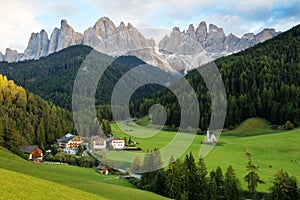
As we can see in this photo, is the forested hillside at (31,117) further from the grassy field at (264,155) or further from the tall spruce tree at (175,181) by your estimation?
the tall spruce tree at (175,181)

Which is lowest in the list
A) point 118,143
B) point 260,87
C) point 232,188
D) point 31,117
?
point 232,188

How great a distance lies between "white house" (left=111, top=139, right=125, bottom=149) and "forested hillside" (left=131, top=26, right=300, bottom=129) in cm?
3969

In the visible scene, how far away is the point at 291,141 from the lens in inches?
2886

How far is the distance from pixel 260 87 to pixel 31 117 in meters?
91.0

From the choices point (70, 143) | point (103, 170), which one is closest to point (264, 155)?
point (103, 170)

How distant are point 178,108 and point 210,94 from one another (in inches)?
638

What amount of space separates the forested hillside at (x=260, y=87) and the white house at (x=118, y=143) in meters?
39.7

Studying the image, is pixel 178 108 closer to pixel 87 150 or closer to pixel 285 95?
pixel 285 95

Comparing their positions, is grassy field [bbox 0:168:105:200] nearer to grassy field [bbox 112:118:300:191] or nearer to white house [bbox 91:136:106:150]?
grassy field [bbox 112:118:300:191]

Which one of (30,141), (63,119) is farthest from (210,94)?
(30,141)

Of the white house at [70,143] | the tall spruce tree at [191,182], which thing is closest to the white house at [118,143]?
the white house at [70,143]

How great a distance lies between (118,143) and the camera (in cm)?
8912

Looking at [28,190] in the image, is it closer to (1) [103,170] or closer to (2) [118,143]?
(1) [103,170]

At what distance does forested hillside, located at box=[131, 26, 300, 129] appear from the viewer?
116m
